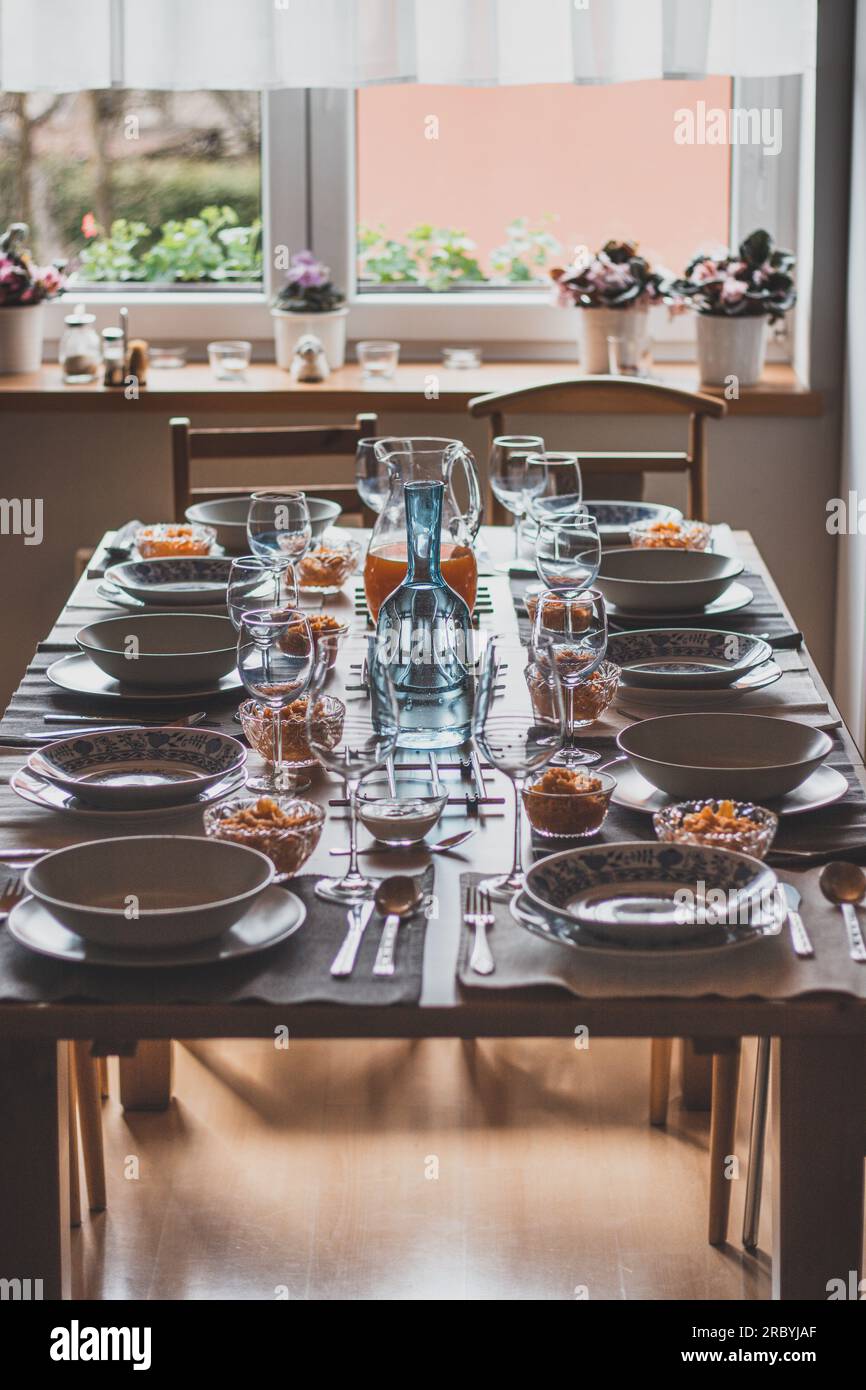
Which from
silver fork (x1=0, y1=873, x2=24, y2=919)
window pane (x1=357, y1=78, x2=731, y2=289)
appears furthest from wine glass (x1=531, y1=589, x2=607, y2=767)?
window pane (x1=357, y1=78, x2=731, y2=289)

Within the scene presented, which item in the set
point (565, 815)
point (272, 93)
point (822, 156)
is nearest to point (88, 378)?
point (272, 93)

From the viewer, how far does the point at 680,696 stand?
170 centimetres

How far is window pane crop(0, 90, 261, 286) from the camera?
340cm

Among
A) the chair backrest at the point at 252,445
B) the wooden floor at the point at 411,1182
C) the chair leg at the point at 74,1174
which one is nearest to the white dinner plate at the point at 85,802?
the chair leg at the point at 74,1174

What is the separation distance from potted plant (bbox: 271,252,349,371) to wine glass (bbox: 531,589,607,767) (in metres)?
1.93

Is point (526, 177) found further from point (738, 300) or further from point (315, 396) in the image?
point (315, 396)

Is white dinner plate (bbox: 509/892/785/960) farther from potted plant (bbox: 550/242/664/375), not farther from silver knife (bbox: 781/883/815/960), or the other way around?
potted plant (bbox: 550/242/664/375)

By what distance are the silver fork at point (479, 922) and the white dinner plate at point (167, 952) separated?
0.42 feet

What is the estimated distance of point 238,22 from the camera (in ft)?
10.2

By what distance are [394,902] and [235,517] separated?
144cm

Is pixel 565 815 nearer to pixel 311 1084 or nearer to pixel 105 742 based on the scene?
pixel 105 742

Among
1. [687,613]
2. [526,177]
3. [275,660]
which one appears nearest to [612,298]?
[526,177]

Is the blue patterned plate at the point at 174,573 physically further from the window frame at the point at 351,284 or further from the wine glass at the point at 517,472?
the window frame at the point at 351,284

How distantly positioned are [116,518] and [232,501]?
81 cm
